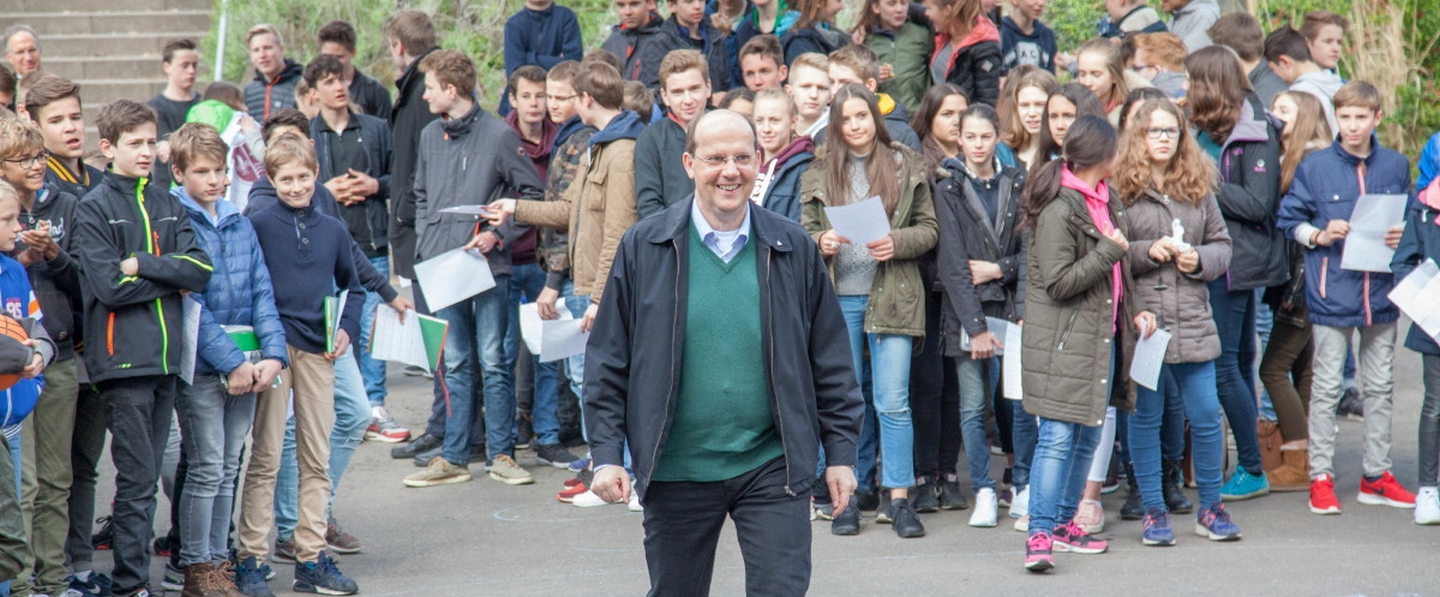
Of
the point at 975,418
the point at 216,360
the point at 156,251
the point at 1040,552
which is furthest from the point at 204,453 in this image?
the point at 975,418

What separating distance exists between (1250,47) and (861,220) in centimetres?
365

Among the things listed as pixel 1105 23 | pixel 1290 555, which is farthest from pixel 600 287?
pixel 1105 23

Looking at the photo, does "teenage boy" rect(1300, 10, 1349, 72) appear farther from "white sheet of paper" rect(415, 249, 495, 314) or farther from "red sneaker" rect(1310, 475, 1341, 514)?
"white sheet of paper" rect(415, 249, 495, 314)

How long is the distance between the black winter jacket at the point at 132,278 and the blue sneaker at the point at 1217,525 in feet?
14.8

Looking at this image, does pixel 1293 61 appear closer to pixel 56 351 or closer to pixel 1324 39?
pixel 1324 39

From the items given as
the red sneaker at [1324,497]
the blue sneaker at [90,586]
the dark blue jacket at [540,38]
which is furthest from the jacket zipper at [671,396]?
the dark blue jacket at [540,38]

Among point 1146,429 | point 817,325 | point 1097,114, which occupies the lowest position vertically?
point 1146,429

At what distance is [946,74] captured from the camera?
976cm

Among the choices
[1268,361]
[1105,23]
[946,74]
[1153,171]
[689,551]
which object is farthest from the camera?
[1105,23]

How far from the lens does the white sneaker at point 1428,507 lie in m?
7.38

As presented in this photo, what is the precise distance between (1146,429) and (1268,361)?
1.45 m

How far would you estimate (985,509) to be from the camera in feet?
24.9

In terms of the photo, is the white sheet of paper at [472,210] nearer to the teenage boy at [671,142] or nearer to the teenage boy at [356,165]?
the teenage boy at [671,142]

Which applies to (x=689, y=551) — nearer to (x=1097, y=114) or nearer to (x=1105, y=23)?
(x=1097, y=114)
